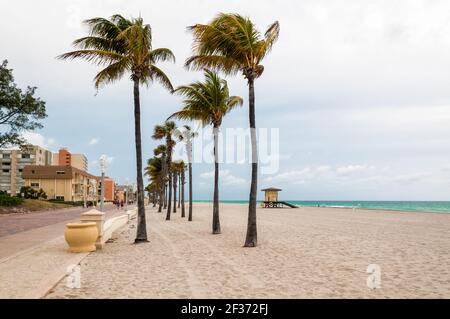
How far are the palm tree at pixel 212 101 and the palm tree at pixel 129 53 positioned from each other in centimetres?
409

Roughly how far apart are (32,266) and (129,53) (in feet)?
29.0

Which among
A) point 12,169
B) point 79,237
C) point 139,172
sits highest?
point 12,169

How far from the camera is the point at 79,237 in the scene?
486 inches

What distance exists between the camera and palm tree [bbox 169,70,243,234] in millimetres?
20141

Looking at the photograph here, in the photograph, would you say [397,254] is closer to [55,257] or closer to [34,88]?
[55,257]

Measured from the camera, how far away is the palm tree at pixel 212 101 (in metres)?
20.1

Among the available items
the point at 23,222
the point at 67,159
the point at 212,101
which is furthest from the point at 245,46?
the point at 67,159

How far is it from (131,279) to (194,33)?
31.1 feet

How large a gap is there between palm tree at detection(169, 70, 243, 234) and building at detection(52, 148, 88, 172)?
125355 millimetres

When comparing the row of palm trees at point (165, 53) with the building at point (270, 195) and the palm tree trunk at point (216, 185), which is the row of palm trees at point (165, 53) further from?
the building at point (270, 195)

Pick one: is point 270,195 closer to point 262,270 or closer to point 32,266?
point 262,270
